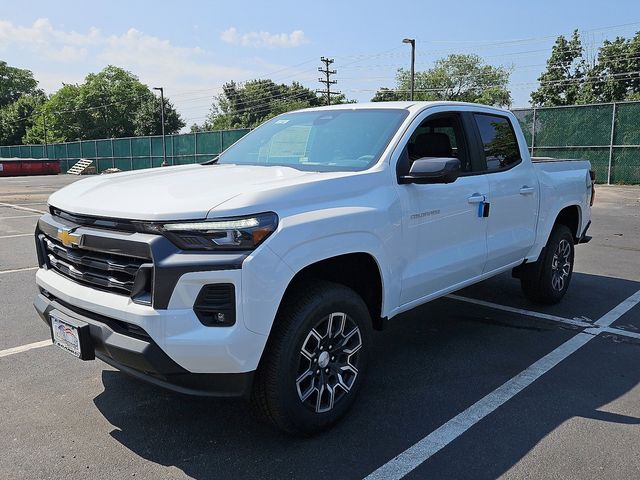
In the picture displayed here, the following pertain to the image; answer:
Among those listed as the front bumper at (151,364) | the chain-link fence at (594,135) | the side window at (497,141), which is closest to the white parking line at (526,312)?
the side window at (497,141)

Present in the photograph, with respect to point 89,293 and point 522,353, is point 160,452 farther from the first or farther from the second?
point 522,353

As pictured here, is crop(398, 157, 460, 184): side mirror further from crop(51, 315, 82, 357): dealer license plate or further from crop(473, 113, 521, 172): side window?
crop(51, 315, 82, 357): dealer license plate

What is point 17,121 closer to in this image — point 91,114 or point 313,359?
point 91,114

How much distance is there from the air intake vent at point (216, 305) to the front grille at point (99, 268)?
343 mm

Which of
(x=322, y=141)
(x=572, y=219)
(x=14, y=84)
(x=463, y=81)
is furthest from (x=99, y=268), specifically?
(x=14, y=84)

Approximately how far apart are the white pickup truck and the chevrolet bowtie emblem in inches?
0.5

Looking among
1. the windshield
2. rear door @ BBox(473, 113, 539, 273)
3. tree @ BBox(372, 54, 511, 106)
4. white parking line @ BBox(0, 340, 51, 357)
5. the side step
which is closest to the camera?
the windshield

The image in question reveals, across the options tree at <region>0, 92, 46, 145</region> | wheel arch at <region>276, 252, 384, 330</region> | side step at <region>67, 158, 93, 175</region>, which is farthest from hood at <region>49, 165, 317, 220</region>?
tree at <region>0, 92, 46, 145</region>

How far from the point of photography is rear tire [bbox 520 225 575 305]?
562 centimetres

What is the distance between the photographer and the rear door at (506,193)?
4664mm

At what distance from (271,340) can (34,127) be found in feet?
319

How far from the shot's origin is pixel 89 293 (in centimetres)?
298

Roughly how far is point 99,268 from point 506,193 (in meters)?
Result: 3.33

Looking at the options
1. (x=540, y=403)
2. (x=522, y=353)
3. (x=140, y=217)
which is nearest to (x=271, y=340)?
(x=140, y=217)
